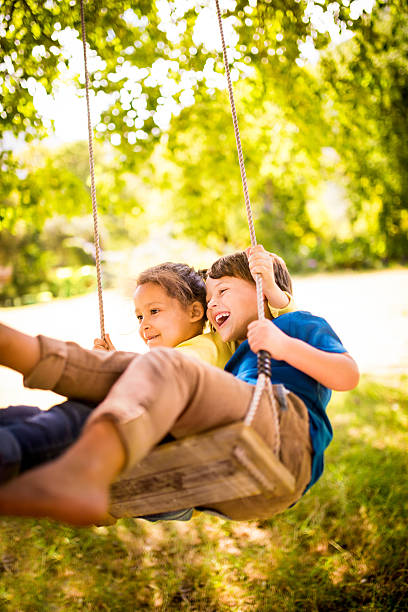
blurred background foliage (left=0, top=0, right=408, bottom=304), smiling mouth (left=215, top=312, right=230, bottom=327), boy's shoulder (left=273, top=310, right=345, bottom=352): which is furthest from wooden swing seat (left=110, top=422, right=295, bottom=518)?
blurred background foliage (left=0, top=0, right=408, bottom=304)

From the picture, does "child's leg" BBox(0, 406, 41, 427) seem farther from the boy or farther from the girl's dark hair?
the girl's dark hair

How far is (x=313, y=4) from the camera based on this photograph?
10.0 ft

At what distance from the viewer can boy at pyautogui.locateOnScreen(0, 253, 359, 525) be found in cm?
92

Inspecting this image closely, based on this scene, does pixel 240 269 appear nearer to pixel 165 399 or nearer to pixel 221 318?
pixel 221 318

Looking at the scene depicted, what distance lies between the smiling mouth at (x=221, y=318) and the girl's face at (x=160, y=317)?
0.79 ft

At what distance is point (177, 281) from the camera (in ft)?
7.25

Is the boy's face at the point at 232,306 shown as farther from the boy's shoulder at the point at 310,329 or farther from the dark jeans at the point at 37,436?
the dark jeans at the point at 37,436

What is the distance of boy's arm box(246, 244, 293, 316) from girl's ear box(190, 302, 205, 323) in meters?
0.38

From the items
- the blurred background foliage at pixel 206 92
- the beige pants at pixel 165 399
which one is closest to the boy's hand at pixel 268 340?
the beige pants at pixel 165 399

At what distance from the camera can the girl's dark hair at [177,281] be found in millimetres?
2193

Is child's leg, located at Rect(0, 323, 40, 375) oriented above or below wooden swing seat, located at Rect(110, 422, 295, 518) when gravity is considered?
above

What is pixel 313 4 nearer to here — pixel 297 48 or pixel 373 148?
pixel 297 48

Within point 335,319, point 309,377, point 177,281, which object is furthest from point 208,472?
point 335,319

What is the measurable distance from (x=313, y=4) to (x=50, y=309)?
14.9 metres
